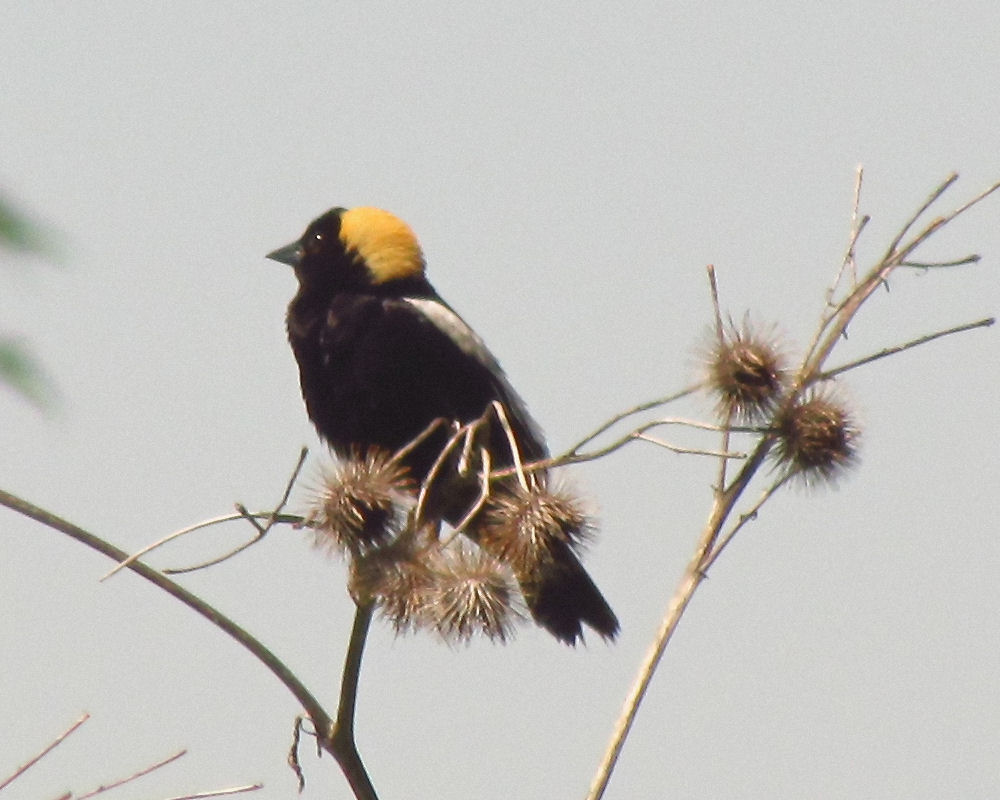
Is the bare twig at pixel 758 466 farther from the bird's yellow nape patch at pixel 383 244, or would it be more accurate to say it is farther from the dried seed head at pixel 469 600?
the bird's yellow nape patch at pixel 383 244

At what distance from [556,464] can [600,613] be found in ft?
6.59

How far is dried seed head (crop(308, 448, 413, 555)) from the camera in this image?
8.77 feet

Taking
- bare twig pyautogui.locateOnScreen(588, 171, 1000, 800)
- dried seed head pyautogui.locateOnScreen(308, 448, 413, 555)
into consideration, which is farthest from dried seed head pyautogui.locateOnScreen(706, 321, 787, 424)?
dried seed head pyautogui.locateOnScreen(308, 448, 413, 555)

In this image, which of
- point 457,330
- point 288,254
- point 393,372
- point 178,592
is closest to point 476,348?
point 457,330

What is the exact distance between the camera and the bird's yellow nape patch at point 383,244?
5.27m

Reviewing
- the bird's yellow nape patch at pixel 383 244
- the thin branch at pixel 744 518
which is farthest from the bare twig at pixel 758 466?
the bird's yellow nape patch at pixel 383 244

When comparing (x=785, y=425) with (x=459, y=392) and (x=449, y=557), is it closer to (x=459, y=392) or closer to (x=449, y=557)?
(x=449, y=557)

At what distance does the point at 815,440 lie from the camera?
111 inches

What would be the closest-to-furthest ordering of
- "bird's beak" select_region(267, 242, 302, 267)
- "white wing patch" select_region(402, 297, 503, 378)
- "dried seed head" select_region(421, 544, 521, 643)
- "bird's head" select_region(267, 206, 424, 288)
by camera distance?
"dried seed head" select_region(421, 544, 521, 643)
"white wing patch" select_region(402, 297, 503, 378)
"bird's head" select_region(267, 206, 424, 288)
"bird's beak" select_region(267, 242, 302, 267)

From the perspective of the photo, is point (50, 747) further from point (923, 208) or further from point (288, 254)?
point (288, 254)

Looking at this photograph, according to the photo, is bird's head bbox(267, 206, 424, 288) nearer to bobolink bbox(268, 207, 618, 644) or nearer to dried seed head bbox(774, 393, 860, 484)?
bobolink bbox(268, 207, 618, 644)

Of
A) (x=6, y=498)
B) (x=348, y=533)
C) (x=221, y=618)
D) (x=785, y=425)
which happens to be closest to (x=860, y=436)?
(x=785, y=425)

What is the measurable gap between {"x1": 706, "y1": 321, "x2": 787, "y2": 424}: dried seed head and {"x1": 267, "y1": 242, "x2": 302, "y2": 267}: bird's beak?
2923 mm

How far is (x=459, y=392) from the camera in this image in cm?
490
